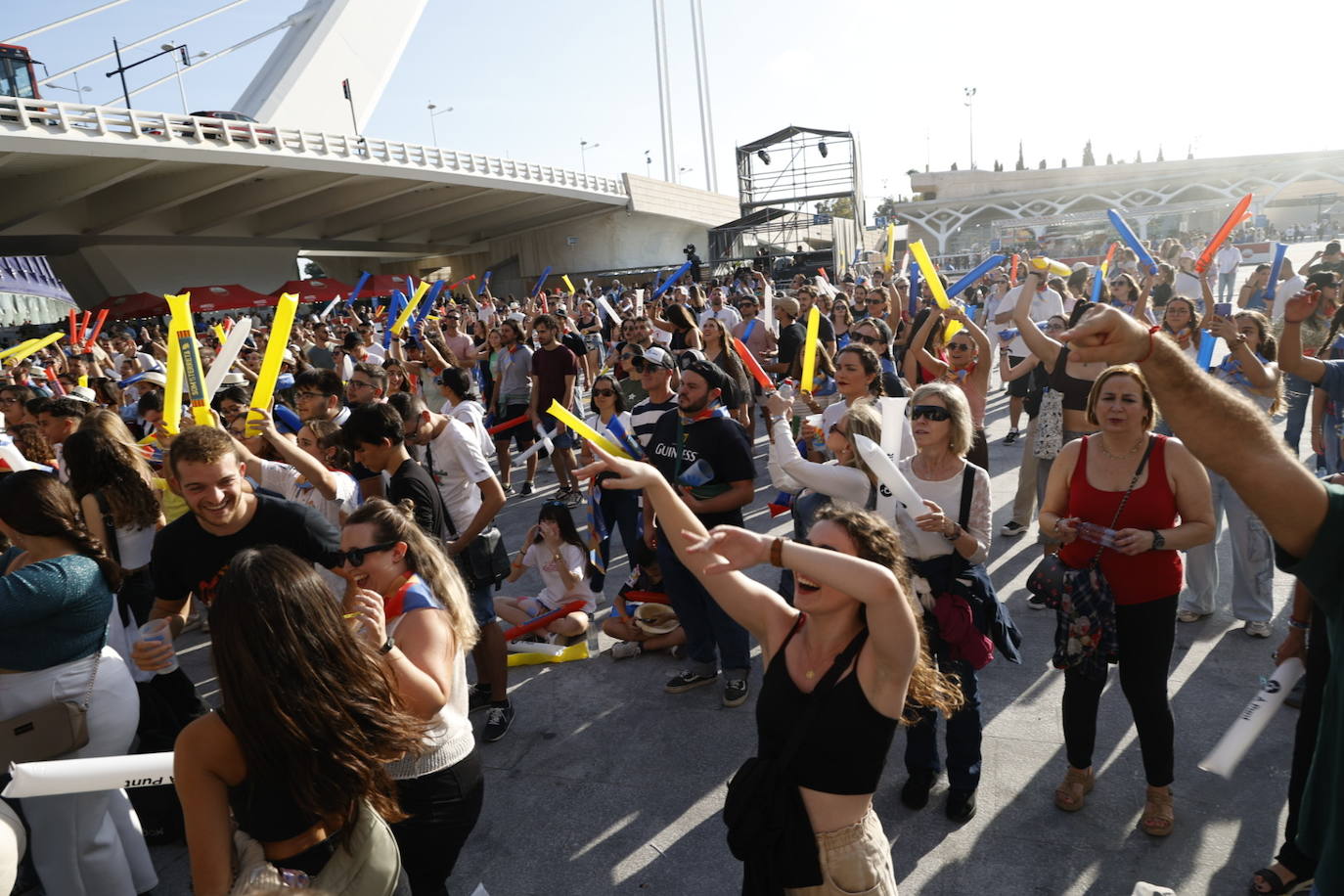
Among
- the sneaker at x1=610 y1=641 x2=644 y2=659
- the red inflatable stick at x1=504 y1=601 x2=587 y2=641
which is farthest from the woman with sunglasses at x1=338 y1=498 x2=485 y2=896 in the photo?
the red inflatable stick at x1=504 y1=601 x2=587 y2=641

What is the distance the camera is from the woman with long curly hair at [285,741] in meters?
1.73

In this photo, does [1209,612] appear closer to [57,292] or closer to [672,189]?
[57,292]

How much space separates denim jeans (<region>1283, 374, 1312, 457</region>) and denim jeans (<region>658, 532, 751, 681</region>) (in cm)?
Answer: 507

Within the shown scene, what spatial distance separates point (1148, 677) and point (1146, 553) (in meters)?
0.46

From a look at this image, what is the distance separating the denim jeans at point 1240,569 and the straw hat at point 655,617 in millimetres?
2882

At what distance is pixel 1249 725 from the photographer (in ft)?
6.38

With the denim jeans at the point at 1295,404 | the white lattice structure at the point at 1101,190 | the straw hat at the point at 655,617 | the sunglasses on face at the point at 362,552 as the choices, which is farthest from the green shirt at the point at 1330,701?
the white lattice structure at the point at 1101,190

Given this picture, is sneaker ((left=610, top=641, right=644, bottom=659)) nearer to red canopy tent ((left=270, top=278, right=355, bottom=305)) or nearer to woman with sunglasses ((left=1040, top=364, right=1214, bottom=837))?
woman with sunglasses ((left=1040, top=364, right=1214, bottom=837))

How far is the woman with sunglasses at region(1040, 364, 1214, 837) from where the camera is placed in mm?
2947

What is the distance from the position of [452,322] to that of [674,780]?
382 inches

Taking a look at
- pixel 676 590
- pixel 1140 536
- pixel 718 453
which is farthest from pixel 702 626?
pixel 1140 536

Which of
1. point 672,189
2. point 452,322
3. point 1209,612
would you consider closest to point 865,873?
point 1209,612

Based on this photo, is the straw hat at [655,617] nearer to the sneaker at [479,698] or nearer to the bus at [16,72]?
the sneaker at [479,698]

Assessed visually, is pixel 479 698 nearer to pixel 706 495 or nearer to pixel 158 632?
pixel 706 495
